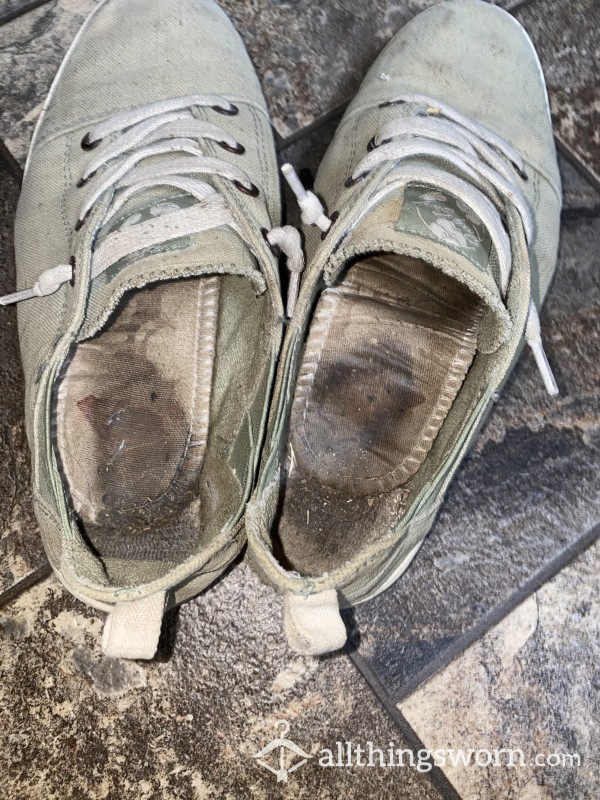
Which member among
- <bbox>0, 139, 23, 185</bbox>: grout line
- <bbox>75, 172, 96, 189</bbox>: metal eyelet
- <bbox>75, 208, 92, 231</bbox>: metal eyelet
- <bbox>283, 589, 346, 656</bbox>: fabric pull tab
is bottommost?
<bbox>283, 589, 346, 656</bbox>: fabric pull tab

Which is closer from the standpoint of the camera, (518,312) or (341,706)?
(518,312)

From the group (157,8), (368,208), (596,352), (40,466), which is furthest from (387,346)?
(157,8)

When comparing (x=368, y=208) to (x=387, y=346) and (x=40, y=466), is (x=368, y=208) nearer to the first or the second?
(x=387, y=346)

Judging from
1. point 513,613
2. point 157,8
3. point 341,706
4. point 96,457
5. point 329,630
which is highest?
point 157,8

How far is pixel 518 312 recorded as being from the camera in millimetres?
860

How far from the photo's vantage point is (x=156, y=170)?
94 centimetres

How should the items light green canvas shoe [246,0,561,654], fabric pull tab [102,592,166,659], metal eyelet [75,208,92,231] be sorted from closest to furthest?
fabric pull tab [102,592,166,659] → light green canvas shoe [246,0,561,654] → metal eyelet [75,208,92,231]

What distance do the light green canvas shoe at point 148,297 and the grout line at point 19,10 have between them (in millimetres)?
114

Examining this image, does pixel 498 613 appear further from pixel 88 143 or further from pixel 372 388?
pixel 88 143

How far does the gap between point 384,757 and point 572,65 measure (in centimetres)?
115

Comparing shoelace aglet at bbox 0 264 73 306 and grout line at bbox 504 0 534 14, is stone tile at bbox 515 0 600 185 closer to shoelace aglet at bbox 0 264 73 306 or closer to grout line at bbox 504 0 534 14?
grout line at bbox 504 0 534 14

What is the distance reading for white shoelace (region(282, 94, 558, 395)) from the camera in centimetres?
91

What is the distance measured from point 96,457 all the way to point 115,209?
313mm

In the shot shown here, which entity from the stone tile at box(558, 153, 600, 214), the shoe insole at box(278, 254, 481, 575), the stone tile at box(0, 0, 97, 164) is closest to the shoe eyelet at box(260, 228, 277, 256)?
the shoe insole at box(278, 254, 481, 575)
